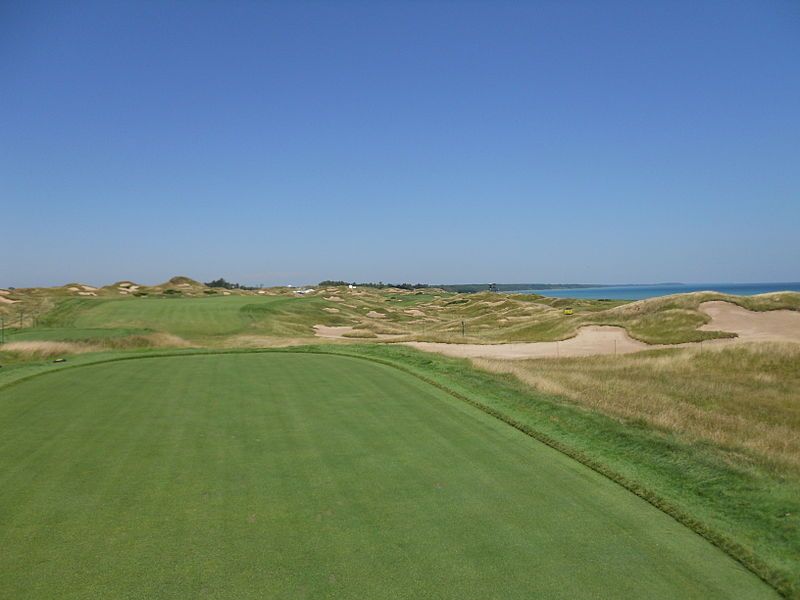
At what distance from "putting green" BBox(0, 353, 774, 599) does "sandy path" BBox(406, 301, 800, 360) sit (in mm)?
20543

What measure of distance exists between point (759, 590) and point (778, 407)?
1349cm

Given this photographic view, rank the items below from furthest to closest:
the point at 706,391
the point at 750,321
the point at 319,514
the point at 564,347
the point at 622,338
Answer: the point at 622,338
the point at 564,347
the point at 750,321
the point at 706,391
the point at 319,514

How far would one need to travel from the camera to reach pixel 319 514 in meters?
6.46

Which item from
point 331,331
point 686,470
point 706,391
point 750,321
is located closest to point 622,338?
point 750,321

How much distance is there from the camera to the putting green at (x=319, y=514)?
16.7 feet

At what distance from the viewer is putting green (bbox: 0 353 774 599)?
16.7 ft

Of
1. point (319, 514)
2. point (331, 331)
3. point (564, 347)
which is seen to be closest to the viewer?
point (319, 514)

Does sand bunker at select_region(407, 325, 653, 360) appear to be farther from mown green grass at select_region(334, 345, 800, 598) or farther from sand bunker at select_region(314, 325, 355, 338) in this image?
mown green grass at select_region(334, 345, 800, 598)

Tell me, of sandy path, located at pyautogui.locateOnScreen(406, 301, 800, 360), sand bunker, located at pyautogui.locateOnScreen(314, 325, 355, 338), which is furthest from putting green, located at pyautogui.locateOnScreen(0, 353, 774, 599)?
sand bunker, located at pyautogui.locateOnScreen(314, 325, 355, 338)

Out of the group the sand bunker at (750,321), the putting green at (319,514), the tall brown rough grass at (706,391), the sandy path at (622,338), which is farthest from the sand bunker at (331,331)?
the putting green at (319,514)

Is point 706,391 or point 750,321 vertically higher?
point 750,321

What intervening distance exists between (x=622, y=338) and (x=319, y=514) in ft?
104

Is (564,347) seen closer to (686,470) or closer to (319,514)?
(686,470)

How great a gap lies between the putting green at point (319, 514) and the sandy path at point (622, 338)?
20543 mm
